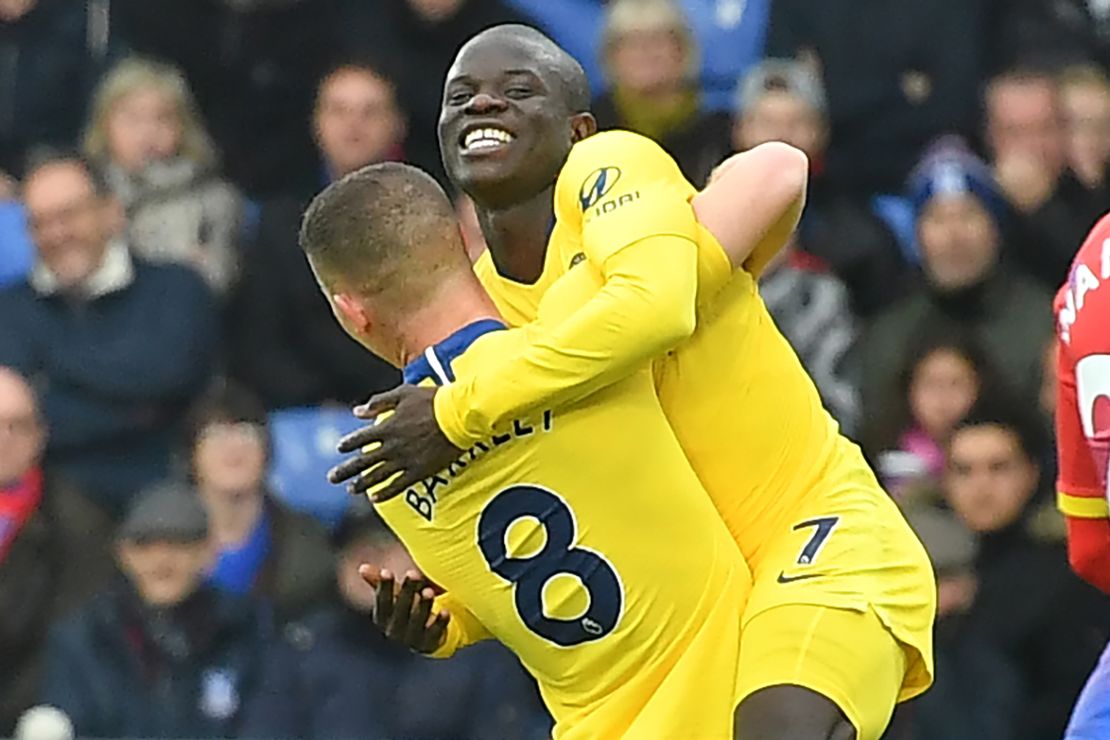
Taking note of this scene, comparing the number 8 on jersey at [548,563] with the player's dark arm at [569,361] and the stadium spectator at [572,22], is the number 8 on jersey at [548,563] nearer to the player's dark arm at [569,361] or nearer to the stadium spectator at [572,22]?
the player's dark arm at [569,361]

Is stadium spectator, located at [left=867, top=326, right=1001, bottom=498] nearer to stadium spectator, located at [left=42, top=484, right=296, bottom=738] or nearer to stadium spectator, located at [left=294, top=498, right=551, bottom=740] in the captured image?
stadium spectator, located at [left=294, top=498, right=551, bottom=740]

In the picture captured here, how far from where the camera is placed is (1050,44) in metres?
7.45

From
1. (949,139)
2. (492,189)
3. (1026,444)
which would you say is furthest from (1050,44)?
(492,189)

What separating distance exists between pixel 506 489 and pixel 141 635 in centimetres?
311

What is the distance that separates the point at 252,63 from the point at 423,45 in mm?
548

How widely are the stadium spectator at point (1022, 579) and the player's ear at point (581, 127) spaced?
279 centimetres

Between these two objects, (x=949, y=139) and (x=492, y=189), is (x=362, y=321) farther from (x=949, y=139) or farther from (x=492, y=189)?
(x=949, y=139)

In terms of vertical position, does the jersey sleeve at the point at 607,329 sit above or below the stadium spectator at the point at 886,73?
above

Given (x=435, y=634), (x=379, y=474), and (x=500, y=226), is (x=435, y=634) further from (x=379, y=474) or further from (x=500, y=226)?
(x=500, y=226)

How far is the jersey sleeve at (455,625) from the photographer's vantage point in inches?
172

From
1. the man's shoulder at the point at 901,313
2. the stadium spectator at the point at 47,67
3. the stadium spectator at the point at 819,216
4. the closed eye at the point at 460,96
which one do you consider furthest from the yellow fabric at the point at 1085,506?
the stadium spectator at the point at 47,67

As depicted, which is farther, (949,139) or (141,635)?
(949,139)

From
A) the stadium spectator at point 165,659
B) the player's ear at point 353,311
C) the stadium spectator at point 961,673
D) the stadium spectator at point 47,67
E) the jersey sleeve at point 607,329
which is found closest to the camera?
the jersey sleeve at point 607,329

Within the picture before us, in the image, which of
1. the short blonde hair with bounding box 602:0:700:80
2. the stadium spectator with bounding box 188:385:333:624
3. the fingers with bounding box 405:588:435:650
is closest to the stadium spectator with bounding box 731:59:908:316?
the short blonde hair with bounding box 602:0:700:80
